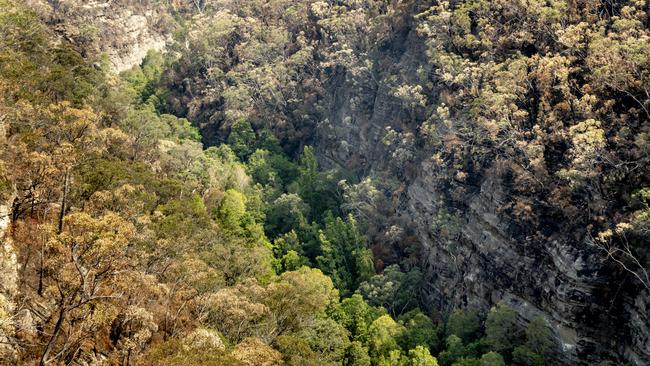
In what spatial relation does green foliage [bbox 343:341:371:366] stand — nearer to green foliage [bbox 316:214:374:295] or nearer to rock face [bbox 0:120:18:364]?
green foliage [bbox 316:214:374:295]

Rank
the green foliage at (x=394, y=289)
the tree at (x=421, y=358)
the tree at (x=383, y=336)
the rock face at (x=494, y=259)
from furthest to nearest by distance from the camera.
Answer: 1. the green foliage at (x=394, y=289)
2. the tree at (x=383, y=336)
3. the tree at (x=421, y=358)
4. the rock face at (x=494, y=259)

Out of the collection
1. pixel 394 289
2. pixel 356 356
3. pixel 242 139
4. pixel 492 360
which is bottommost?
pixel 242 139

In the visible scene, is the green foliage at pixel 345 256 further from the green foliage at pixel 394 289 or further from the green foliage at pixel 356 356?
the green foliage at pixel 356 356

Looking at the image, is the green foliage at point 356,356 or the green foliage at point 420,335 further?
the green foliage at point 420,335

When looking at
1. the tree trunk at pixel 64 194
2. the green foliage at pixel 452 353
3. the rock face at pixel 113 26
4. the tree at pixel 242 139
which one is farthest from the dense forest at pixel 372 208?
the rock face at pixel 113 26

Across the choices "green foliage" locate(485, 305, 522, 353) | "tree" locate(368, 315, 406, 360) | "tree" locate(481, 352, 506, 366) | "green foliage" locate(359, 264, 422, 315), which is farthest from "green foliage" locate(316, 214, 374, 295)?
"tree" locate(481, 352, 506, 366)

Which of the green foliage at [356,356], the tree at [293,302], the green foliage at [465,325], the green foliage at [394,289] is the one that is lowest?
the green foliage at [394,289]

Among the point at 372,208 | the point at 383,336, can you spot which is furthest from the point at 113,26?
the point at 383,336

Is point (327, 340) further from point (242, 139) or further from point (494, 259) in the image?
point (242, 139)
